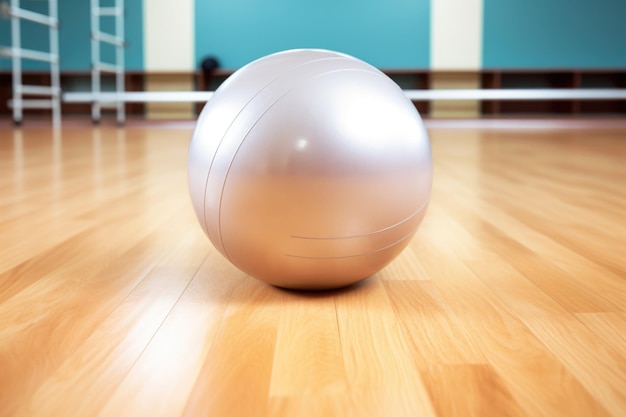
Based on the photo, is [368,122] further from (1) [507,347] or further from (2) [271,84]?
(1) [507,347]

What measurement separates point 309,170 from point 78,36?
8446 millimetres

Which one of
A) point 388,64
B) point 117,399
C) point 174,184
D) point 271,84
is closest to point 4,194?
point 174,184

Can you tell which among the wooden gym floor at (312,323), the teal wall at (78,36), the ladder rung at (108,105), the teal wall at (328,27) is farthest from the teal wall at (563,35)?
the wooden gym floor at (312,323)

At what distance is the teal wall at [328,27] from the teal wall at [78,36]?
82 centimetres

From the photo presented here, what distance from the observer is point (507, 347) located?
90 centimetres

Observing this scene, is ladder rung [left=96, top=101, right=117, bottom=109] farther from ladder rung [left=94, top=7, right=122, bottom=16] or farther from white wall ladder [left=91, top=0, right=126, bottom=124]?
ladder rung [left=94, top=7, right=122, bottom=16]

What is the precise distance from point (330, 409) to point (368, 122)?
47 centimetres

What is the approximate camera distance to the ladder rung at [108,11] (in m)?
7.08

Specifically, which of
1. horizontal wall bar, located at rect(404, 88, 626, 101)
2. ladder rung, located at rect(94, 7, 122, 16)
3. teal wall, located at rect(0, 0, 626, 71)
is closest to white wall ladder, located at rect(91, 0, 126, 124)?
ladder rung, located at rect(94, 7, 122, 16)

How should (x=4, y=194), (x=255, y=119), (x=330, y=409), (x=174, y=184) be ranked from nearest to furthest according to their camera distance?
(x=330, y=409) < (x=255, y=119) < (x=4, y=194) < (x=174, y=184)

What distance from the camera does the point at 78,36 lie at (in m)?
8.66

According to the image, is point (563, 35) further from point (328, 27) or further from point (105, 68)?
point (105, 68)

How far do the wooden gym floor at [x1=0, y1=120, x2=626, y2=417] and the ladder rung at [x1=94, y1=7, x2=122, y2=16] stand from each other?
5.55 m

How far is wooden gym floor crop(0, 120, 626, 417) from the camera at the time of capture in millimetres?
750
